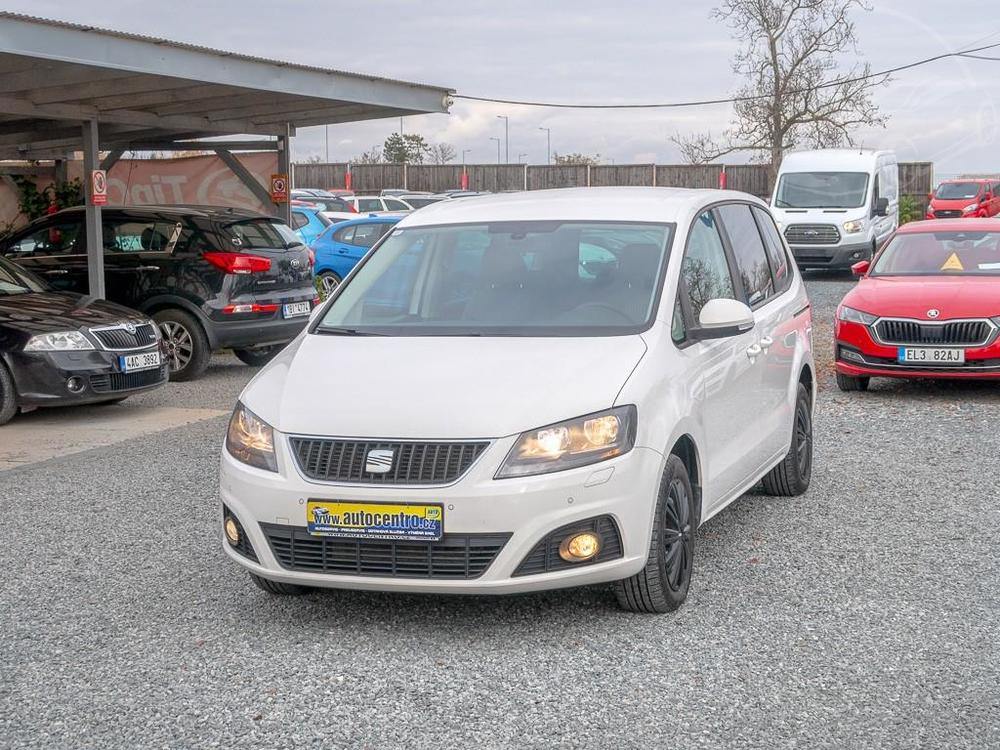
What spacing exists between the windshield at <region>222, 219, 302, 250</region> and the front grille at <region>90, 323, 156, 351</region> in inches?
94.5

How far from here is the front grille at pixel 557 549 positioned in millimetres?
4898

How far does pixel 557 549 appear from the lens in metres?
4.94

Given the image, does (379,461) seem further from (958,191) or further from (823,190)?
(958,191)

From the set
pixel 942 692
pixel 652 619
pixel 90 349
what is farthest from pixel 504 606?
pixel 90 349

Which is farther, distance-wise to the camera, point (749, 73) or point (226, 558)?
point (749, 73)

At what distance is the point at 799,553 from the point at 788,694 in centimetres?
198

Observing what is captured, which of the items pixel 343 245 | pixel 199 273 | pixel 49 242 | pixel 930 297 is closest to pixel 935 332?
pixel 930 297

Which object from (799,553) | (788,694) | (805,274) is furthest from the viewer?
(805,274)

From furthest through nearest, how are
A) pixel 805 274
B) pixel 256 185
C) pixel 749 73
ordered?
pixel 749 73 → pixel 805 274 → pixel 256 185

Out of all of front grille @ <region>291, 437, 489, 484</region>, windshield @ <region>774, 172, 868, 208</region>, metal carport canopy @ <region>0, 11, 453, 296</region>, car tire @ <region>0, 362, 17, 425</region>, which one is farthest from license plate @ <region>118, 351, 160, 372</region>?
windshield @ <region>774, 172, 868, 208</region>

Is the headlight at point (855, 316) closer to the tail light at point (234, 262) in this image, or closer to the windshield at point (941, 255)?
the windshield at point (941, 255)

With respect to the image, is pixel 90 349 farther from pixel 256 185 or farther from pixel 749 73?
pixel 749 73

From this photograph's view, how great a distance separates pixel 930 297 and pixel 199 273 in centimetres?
698

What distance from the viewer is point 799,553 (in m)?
6.44
